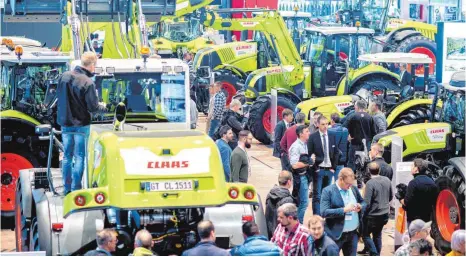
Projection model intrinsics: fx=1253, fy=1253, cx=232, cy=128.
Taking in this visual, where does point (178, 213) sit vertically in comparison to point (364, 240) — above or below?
above

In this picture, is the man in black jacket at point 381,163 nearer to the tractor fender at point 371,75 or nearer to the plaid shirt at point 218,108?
the plaid shirt at point 218,108

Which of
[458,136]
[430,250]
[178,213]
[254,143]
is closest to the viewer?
[430,250]

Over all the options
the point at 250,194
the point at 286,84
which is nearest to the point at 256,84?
the point at 286,84

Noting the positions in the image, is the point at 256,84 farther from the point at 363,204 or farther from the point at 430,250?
the point at 430,250

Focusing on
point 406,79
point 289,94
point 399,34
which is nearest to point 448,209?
point 406,79

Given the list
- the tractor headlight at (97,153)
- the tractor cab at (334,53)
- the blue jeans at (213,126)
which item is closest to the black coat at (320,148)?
the blue jeans at (213,126)

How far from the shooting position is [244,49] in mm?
31391

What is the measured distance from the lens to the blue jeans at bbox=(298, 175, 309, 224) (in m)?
16.3

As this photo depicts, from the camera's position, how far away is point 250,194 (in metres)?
12.0

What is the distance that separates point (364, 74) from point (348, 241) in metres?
12.4

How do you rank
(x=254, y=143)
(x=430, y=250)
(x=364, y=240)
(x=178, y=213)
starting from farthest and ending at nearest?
(x=254, y=143) < (x=364, y=240) < (x=178, y=213) < (x=430, y=250)

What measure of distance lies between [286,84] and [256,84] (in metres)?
0.66

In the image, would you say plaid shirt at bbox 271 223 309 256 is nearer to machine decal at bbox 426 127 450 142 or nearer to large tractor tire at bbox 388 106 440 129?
machine decal at bbox 426 127 450 142

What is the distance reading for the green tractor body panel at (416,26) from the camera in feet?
118
